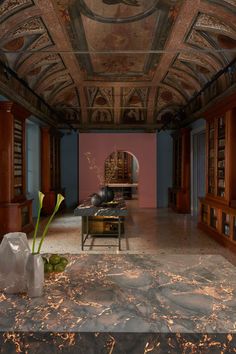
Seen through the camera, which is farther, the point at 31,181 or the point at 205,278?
the point at 31,181

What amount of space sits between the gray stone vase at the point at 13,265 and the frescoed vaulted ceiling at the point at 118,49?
16.2 ft

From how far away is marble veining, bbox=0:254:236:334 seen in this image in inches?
59.5

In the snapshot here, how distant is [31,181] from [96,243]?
4.69 m

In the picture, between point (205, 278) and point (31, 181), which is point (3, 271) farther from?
point (31, 181)

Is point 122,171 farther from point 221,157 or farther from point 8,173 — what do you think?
point 8,173

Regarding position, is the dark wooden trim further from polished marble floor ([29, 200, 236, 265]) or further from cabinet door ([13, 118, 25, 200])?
cabinet door ([13, 118, 25, 200])

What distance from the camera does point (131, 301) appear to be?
5.82 feet

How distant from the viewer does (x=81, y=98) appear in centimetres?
1283

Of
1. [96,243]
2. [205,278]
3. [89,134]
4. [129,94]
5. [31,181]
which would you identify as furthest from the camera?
[89,134]

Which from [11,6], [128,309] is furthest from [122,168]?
[128,309]

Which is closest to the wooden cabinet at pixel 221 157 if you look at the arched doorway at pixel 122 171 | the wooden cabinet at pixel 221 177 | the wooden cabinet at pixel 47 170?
the wooden cabinet at pixel 221 177

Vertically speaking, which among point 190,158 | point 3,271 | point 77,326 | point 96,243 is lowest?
point 96,243

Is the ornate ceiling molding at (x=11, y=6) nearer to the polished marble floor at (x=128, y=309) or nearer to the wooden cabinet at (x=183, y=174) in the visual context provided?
the polished marble floor at (x=128, y=309)

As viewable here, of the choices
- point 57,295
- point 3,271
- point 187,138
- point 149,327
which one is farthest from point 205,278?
point 187,138
